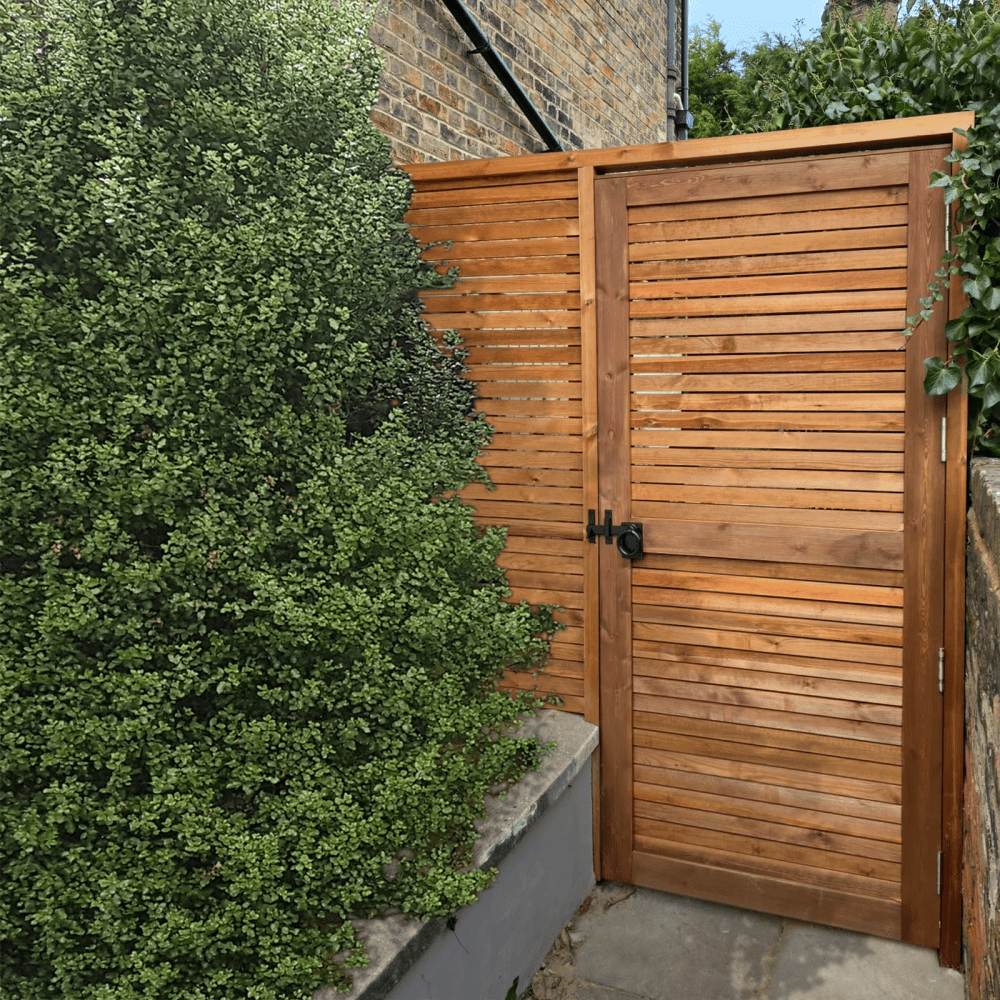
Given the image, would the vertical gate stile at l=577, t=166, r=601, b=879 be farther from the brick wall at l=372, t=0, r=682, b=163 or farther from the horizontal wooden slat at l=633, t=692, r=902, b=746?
the brick wall at l=372, t=0, r=682, b=163

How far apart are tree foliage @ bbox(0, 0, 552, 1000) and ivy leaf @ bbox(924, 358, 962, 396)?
5.49 ft

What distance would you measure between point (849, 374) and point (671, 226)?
33.2 inches

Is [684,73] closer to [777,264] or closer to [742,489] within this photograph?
[777,264]

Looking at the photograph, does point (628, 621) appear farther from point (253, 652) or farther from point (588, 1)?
point (588, 1)

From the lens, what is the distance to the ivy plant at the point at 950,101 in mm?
2934

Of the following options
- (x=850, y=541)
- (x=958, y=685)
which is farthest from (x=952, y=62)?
(x=958, y=685)

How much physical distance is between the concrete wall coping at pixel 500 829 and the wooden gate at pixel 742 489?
0.63 feet

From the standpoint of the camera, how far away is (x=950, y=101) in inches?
131

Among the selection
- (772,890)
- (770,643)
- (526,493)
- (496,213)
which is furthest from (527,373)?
(772,890)

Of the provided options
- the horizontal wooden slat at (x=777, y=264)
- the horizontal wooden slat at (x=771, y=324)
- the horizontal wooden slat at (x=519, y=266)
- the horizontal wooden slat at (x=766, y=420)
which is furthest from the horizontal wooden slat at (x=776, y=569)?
the horizontal wooden slat at (x=519, y=266)

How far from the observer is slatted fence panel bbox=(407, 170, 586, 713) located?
3.60 meters

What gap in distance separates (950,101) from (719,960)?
10.6 ft

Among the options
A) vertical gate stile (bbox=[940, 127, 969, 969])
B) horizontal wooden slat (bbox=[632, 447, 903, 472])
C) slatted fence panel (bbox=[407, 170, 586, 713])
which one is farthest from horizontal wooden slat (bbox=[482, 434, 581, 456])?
vertical gate stile (bbox=[940, 127, 969, 969])

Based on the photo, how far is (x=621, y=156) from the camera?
135 inches
